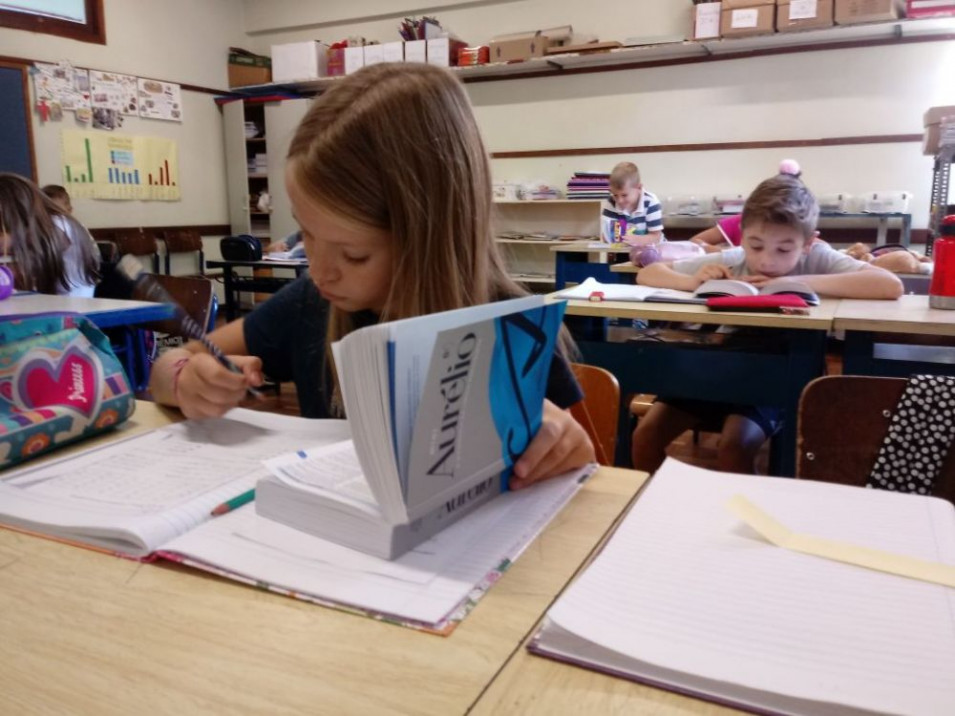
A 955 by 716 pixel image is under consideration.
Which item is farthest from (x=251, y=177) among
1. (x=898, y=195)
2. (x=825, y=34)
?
(x=898, y=195)

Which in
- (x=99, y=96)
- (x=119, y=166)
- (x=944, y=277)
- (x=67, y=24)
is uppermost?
(x=67, y=24)

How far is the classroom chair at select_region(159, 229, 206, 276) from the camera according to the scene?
21.2 feet

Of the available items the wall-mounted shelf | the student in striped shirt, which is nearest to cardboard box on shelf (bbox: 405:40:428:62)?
the wall-mounted shelf

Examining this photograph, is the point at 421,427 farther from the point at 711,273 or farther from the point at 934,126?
the point at 934,126

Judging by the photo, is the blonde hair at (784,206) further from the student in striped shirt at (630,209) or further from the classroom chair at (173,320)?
the student in striped shirt at (630,209)

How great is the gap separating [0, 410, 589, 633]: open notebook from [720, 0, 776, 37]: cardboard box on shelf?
4953 millimetres

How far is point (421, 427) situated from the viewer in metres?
0.55

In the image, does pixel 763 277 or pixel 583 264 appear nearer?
pixel 763 277

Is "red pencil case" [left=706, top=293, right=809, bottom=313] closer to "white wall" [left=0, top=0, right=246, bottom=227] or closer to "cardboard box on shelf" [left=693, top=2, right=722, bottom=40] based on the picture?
"cardboard box on shelf" [left=693, top=2, right=722, bottom=40]

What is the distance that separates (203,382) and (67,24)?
6.08m

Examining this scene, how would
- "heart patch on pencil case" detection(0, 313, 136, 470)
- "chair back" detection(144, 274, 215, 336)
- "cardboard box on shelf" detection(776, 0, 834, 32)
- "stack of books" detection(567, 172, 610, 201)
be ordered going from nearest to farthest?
1. "heart patch on pencil case" detection(0, 313, 136, 470)
2. "chair back" detection(144, 274, 215, 336)
3. "cardboard box on shelf" detection(776, 0, 834, 32)
4. "stack of books" detection(567, 172, 610, 201)

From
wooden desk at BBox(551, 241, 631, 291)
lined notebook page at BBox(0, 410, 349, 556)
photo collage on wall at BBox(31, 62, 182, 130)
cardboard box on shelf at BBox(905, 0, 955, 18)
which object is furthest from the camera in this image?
photo collage on wall at BBox(31, 62, 182, 130)

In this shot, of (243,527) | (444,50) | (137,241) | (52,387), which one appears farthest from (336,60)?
(243,527)

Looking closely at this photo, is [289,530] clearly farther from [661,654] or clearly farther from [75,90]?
[75,90]
